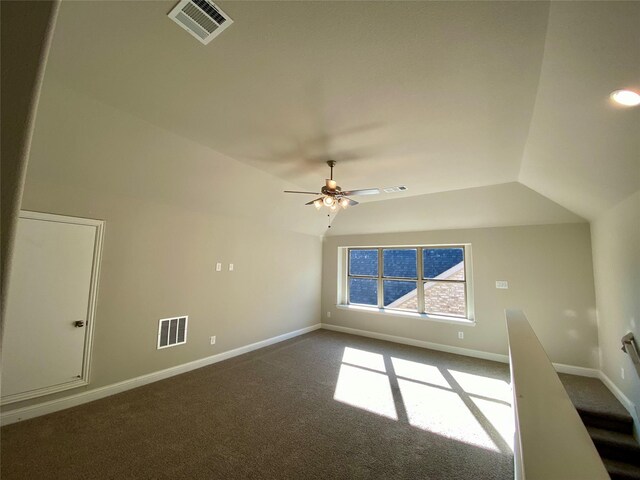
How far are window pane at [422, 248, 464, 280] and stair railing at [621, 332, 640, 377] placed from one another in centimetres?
280

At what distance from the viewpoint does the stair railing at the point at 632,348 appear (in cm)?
260

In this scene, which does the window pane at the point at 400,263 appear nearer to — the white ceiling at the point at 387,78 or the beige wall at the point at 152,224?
the beige wall at the point at 152,224

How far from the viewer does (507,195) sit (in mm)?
4375

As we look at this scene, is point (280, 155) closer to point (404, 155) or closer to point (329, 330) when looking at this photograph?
point (404, 155)

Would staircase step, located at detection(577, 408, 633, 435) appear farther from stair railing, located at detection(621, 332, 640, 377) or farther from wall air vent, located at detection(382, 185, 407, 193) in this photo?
wall air vent, located at detection(382, 185, 407, 193)

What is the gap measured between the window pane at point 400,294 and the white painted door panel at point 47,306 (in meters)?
5.56

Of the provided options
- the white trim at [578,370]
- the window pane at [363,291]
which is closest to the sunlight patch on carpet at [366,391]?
the window pane at [363,291]

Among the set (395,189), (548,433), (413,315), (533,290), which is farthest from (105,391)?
(533,290)

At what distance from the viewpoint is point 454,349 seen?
5.28 m

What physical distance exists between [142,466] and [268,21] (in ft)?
11.6

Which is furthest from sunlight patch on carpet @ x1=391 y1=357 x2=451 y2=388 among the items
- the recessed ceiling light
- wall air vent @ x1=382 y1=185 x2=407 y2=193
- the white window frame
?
the recessed ceiling light

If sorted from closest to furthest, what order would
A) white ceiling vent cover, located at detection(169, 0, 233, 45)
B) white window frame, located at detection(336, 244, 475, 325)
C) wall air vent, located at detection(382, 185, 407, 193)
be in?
white ceiling vent cover, located at detection(169, 0, 233, 45)
wall air vent, located at detection(382, 185, 407, 193)
white window frame, located at detection(336, 244, 475, 325)

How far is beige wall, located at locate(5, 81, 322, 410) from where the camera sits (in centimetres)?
280

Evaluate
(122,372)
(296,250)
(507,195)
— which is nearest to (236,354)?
(122,372)
